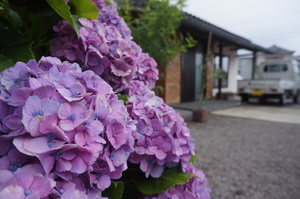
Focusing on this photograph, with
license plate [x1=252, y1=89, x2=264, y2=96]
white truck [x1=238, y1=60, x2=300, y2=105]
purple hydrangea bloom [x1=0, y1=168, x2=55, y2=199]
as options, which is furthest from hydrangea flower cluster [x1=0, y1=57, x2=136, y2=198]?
license plate [x1=252, y1=89, x2=264, y2=96]

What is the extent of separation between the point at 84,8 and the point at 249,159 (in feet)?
12.6

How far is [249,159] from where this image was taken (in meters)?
Result: 3.89

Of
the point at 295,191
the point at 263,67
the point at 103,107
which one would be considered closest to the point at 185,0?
the point at 295,191

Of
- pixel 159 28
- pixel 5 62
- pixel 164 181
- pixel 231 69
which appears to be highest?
pixel 159 28

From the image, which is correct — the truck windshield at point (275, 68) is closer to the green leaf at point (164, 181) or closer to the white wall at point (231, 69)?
the white wall at point (231, 69)

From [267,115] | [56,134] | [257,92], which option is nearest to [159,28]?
[56,134]

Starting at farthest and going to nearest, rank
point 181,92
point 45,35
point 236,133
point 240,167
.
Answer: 1. point 181,92
2. point 236,133
3. point 240,167
4. point 45,35

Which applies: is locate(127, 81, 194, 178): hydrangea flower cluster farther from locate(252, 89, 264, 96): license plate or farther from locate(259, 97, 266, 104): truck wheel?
locate(259, 97, 266, 104): truck wheel

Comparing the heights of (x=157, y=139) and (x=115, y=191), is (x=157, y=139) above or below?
above

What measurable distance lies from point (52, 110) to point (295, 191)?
327 cm

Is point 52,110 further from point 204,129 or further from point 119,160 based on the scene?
point 204,129

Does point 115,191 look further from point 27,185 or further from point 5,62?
point 5,62

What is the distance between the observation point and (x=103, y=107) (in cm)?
54

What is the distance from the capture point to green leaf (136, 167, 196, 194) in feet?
2.50
